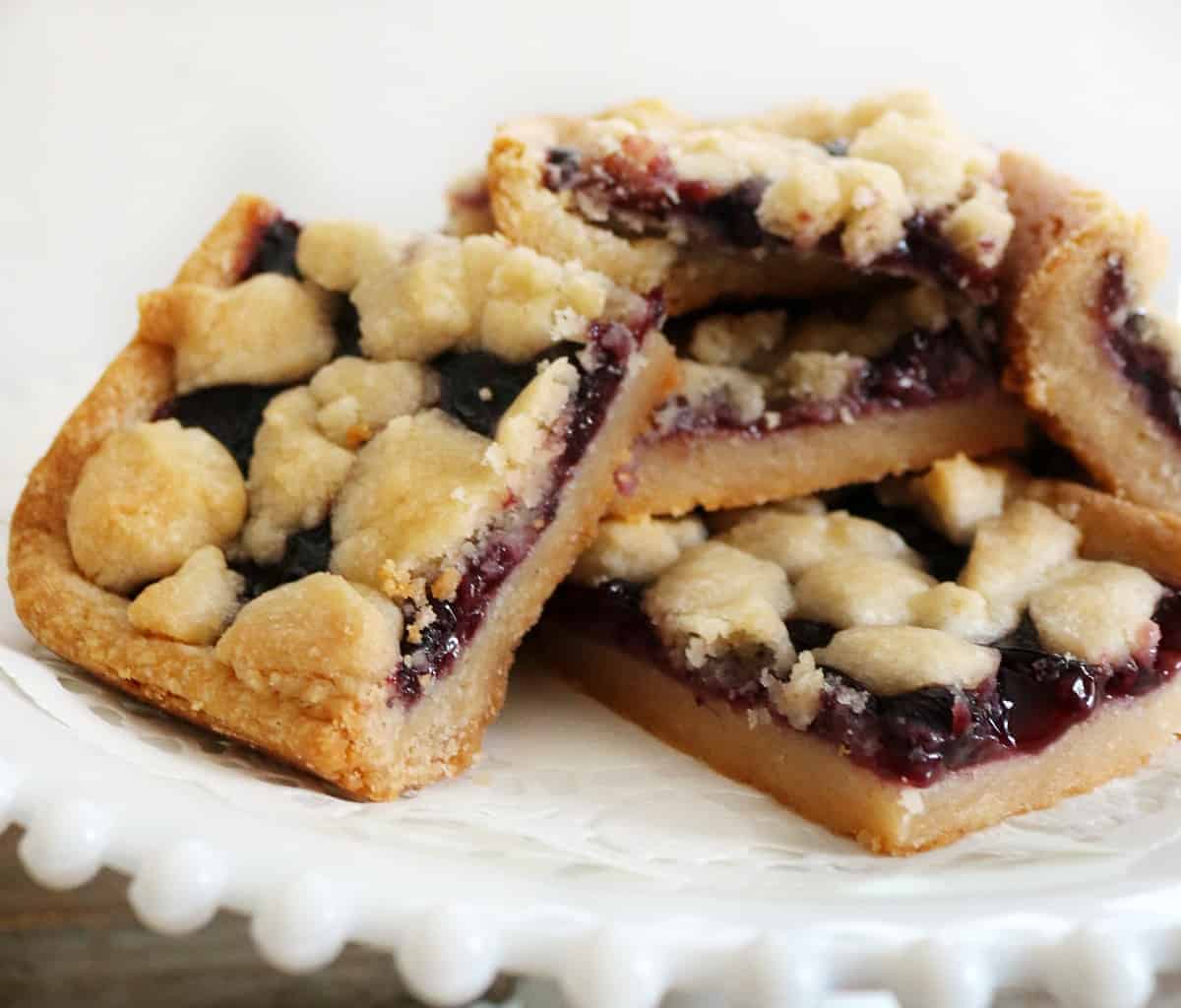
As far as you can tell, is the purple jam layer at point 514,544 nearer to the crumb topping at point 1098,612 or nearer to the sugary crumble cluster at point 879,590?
the sugary crumble cluster at point 879,590

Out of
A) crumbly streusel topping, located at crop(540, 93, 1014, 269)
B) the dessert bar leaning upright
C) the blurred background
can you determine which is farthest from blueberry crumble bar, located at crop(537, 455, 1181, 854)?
the blurred background

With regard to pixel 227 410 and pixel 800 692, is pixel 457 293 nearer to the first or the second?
pixel 227 410

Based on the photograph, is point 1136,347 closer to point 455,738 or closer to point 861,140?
point 861,140

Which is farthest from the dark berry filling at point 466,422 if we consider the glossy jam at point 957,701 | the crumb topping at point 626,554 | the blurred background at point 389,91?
the blurred background at point 389,91

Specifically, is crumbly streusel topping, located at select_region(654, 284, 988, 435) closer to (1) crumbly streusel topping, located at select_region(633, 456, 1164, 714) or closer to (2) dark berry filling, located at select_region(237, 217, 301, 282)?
(1) crumbly streusel topping, located at select_region(633, 456, 1164, 714)

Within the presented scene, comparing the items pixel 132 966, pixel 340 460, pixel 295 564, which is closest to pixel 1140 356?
pixel 340 460
